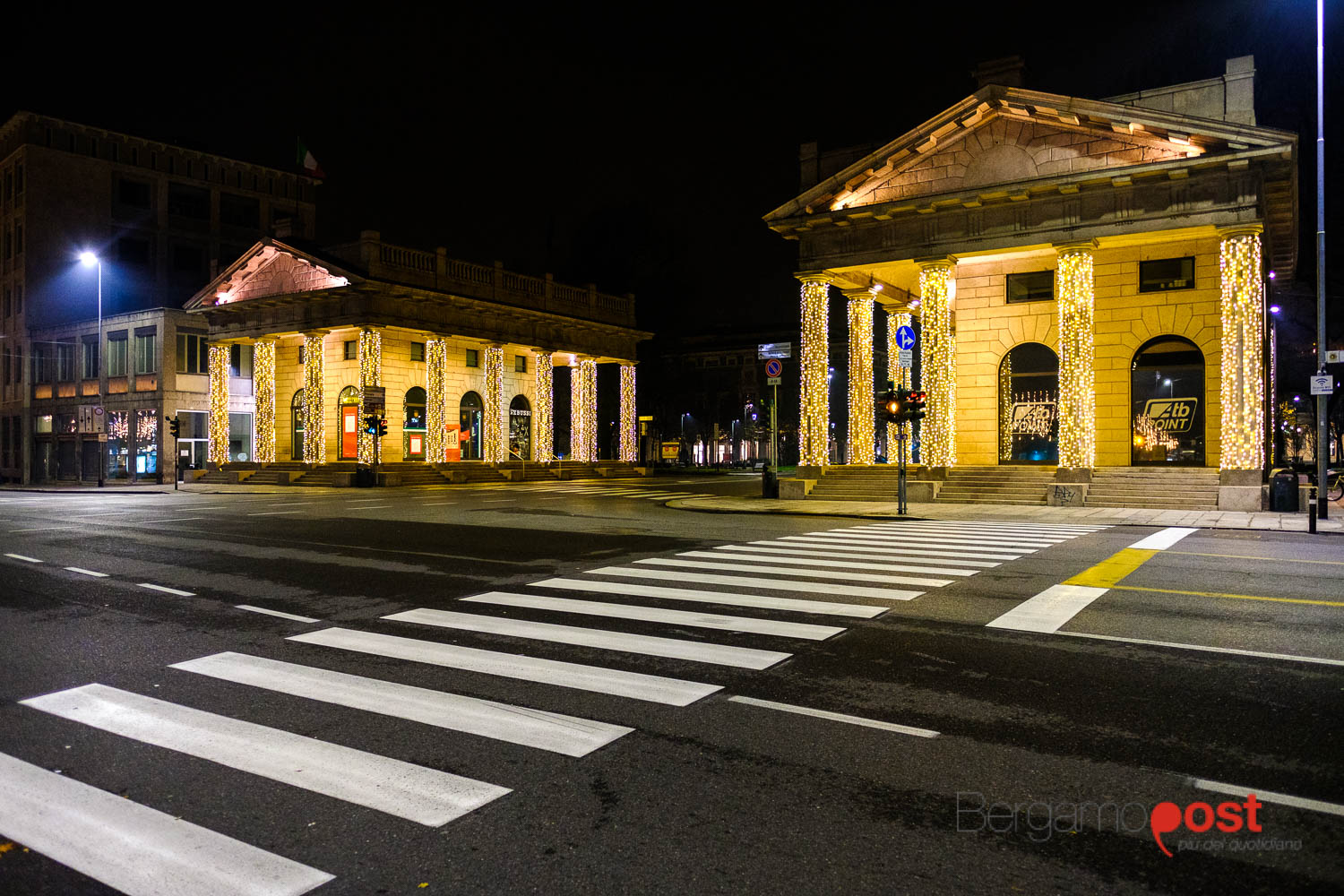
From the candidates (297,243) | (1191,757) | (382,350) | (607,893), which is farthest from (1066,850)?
(297,243)

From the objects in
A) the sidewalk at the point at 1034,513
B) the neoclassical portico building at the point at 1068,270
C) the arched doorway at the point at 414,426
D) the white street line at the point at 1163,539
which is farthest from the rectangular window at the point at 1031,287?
the arched doorway at the point at 414,426

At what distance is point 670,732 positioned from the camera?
4855 mm

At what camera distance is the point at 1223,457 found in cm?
2397

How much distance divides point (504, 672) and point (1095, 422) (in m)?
26.8

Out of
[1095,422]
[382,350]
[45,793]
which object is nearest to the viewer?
[45,793]

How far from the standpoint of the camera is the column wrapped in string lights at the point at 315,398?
4506 centimetres

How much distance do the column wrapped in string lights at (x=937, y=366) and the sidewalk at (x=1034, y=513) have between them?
2928 millimetres

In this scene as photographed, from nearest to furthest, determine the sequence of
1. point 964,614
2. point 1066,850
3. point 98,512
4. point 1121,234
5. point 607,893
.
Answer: point 607,893, point 1066,850, point 964,614, point 98,512, point 1121,234

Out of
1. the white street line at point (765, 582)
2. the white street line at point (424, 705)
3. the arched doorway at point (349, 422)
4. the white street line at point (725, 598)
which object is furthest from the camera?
the arched doorway at point (349, 422)

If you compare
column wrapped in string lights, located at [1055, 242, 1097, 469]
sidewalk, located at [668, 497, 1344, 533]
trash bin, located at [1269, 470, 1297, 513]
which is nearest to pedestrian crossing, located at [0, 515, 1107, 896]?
sidewalk, located at [668, 497, 1344, 533]

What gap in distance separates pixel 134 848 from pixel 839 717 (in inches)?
142

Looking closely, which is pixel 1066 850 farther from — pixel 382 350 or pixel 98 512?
pixel 382 350

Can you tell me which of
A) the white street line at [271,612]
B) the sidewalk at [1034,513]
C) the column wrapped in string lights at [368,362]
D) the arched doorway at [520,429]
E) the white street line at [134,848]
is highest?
the column wrapped in string lights at [368,362]

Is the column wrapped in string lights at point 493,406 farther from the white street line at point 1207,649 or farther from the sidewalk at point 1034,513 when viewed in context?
the white street line at point 1207,649
